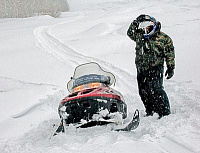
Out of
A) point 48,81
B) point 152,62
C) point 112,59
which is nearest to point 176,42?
point 112,59

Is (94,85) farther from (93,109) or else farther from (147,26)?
(147,26)

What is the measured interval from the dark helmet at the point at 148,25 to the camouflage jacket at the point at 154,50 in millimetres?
54

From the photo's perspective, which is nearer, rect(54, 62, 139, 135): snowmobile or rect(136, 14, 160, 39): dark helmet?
rect(54, 62, 139, 135): snowmobile

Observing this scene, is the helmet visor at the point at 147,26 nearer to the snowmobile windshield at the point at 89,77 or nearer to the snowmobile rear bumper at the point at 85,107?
the snowmobile windshield at the point at 89,77

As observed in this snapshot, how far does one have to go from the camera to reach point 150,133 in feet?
9.81

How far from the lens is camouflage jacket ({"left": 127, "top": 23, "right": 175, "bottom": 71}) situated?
11.5 feet

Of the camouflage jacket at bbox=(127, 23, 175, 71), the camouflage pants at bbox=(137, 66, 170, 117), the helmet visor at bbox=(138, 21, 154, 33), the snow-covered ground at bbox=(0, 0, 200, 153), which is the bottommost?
the snow-covered ground at bbox=(0, 0, 200, 153)

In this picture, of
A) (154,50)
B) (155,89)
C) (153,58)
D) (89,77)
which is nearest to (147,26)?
(154,50)

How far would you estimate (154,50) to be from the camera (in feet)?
11.7

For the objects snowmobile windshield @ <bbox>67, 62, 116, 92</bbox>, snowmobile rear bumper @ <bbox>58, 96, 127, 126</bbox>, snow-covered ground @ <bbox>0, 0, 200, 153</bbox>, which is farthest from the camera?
snowmobile windshield @ <bbox>67, 62, 116, 92</bbox>

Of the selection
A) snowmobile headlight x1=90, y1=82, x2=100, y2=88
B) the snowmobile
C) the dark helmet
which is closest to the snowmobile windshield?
snowmobile headlight x1=90, y1=82, x2=100, y2=88

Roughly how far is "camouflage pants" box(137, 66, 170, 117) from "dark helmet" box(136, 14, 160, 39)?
0.54 m

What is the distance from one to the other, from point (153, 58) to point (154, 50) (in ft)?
0.40

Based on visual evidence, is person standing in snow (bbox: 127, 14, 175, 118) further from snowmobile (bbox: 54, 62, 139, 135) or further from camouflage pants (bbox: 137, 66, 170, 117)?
snowmobile (bbox: 54, 62, 139, 135)
